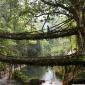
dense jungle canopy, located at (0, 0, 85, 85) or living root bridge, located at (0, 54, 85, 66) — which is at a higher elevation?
dense jungle canopy, located at (0, 0, 85, 85)

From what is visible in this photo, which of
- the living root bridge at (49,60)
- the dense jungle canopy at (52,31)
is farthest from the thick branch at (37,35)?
the living root bridge at (49,60)

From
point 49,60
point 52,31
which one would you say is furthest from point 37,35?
point 49,60

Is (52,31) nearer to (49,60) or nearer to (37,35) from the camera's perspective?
(37,35)

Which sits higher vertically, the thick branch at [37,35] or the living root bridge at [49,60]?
the thick branch at [37,35]

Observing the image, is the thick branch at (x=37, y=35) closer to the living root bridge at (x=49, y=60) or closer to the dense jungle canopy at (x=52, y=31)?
the dense jungle canopy at (x=52, y=31)

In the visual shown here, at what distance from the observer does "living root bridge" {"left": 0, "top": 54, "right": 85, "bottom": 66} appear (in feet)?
19.9

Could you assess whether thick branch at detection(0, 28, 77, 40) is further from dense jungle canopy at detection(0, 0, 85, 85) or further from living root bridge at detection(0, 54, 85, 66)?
living root bridge at detection(0, 54, 85, 66)

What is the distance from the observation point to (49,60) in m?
6.27

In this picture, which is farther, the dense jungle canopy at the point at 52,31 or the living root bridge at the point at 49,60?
the dense jungle canopy at the point at 52,31

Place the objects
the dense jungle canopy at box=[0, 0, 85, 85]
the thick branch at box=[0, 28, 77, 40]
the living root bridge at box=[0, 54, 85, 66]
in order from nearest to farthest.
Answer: the living root bridge at box=[0, 54, 85, 66] → the dense jungle canopy at box=[0, 0, 85, 85] → the thick branch at box=[0, 28, 77, 40]

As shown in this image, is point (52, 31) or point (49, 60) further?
point (52, 31)

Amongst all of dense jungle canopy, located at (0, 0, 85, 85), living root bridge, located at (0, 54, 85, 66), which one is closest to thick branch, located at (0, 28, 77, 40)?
dense jungle canopy, located at (0, 0, 85, 85)

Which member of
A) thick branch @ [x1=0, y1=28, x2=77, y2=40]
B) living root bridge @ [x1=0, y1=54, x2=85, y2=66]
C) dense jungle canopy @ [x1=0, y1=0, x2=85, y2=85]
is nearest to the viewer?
living root bridge @ [x1=0, y1=54, x2=85, y2=66]

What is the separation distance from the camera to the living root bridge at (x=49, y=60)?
19.9ft
